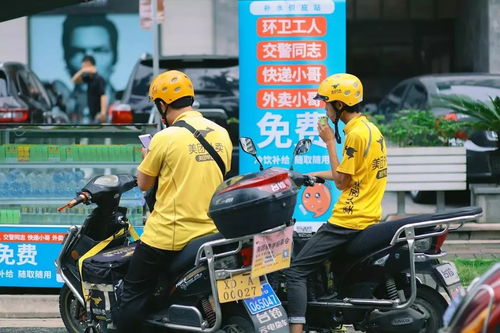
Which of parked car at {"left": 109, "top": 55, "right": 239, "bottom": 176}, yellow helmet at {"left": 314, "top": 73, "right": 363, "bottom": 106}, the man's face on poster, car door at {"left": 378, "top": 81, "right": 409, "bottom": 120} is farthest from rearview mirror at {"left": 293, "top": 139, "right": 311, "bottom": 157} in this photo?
the man's face on poster

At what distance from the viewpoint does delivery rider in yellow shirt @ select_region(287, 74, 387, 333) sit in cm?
646

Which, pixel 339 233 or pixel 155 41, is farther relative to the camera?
pixel 155 41

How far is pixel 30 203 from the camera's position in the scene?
28.2ft

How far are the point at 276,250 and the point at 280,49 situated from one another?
118 inches

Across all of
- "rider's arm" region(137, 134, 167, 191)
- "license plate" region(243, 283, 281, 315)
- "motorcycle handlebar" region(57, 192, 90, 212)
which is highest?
"rider's arm" region(137, 134, 167, 191)

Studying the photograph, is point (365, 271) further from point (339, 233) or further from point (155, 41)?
point (155, 41)

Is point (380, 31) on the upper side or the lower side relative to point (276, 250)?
upper

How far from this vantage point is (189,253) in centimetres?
614

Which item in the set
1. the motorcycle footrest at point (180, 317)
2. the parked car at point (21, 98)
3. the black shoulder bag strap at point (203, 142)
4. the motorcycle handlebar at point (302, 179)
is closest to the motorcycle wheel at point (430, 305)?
the motorcycle handlebar at point (302, 179)

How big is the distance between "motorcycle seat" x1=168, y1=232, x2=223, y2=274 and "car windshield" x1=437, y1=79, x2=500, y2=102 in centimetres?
791

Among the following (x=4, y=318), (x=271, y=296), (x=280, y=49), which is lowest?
(x=4, y=318)

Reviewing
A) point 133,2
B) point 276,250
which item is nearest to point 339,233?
point 276,250

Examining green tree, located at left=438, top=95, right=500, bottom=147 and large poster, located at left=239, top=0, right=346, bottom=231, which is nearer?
large poster, located at left=239, top=0, right=346, bottom=231

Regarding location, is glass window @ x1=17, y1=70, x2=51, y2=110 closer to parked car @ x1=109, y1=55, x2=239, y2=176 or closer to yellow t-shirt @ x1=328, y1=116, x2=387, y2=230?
parked car @ x1=109, y1=55, x2=239, y2=176
